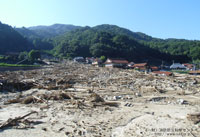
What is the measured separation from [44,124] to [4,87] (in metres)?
11.4

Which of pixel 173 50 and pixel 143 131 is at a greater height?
pixel 173 50

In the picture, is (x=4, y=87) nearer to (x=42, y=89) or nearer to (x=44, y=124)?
(x=42, y=89)

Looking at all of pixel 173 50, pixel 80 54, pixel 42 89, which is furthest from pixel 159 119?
pixel 173 50

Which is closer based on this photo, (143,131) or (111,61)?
(143,131)

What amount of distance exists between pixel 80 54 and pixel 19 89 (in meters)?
90.0

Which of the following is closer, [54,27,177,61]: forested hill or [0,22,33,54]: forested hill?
[0,22,33,54]: forested hill

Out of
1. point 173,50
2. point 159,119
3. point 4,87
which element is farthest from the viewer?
point 173,50

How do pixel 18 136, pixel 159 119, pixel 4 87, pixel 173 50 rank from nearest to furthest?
pixel 18 136 → pixel 159 119 → pixel 4 87 → pixel 173 50

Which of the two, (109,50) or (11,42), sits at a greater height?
(11,42)

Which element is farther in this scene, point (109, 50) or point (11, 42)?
point (11, 42)

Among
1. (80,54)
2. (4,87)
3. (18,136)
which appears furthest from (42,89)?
(80,54)

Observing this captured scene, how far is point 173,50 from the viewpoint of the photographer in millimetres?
139000

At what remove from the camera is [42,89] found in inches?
629

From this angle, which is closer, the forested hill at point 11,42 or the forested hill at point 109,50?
the forested hill at point 11,42
